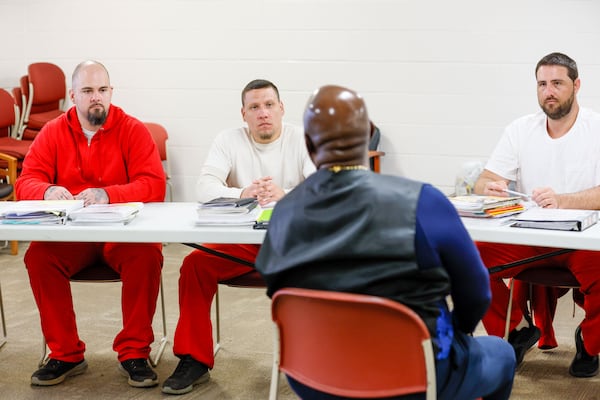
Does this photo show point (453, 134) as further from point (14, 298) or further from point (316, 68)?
point (14, 298)

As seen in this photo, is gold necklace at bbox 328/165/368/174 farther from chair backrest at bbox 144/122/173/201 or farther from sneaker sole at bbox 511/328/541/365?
chair backrest at bbox 144/122/173/201

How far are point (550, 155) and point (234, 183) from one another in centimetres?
144

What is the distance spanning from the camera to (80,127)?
3.79 m

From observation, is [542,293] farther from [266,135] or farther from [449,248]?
[449,248]

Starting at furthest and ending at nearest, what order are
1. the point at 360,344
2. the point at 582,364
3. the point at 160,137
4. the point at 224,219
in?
the point at 160,137
the point at 582,364
the point at 224,219
the point at 360,344

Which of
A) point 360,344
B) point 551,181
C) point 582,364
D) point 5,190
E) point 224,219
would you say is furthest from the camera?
point 5,190

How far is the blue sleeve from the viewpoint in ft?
5.82

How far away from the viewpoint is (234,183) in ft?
12.9

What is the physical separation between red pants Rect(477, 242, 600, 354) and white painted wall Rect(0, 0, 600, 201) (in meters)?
2.28

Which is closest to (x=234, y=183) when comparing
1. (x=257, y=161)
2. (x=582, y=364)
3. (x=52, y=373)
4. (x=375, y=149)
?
(x=257, y=161)

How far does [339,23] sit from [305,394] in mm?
4303

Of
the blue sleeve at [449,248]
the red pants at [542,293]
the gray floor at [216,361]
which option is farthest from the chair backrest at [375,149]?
the blue sleeve at [449,248]

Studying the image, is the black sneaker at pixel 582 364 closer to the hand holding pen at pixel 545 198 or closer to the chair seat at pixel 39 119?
the hand holding pen at pixel 545 198

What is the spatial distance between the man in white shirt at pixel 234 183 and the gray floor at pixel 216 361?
14 cm
